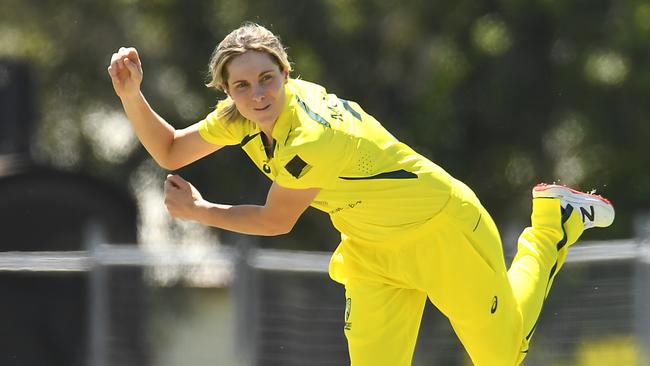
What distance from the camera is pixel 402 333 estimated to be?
16.2ft

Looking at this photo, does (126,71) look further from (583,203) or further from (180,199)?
(583,203)

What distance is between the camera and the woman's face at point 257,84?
4430 mm

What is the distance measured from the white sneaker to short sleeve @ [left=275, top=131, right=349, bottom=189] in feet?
4.08

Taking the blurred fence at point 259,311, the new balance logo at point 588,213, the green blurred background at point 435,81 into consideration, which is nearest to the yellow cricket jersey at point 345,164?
the new balance logo at point 588,213

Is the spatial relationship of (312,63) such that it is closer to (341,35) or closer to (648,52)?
(341,35)

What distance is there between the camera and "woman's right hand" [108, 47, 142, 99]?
4.67 meters

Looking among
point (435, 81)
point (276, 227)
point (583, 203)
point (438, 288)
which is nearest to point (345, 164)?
point (276, 227)

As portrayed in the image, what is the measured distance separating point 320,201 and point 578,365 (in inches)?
121

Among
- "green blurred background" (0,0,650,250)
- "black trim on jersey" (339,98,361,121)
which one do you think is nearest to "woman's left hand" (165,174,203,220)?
"black trim on jersey" (339,98,361,121)

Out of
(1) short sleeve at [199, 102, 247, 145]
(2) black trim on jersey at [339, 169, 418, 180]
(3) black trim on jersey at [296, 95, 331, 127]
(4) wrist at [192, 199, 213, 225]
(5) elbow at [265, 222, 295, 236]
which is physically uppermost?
(3) black trim on jersey at [296, 95, 331, 127]

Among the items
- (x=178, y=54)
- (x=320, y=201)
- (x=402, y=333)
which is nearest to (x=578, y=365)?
(x=402, y=333)

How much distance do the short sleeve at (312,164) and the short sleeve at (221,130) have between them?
347mm

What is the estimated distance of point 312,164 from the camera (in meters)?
4.43

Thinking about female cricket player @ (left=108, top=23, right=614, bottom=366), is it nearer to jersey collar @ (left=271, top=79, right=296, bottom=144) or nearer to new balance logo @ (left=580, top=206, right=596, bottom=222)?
jersey collar @ (left=271, top=79, right=296, bottom=144)
